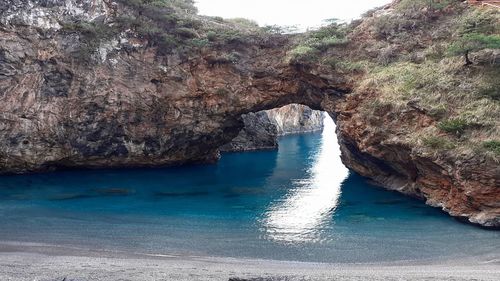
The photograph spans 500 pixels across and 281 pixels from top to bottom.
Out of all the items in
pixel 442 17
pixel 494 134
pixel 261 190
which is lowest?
pixel 261 190

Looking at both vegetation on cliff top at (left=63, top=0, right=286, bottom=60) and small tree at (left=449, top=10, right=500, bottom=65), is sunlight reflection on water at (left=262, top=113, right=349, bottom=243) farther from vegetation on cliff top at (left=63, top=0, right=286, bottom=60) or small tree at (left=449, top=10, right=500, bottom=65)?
vegetation on cliff top at (left=63, top=0, right=286, bottom=60)

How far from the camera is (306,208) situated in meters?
24.7

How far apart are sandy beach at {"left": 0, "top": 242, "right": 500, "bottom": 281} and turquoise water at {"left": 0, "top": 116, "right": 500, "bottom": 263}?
740 mm

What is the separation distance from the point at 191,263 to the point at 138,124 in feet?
71.4

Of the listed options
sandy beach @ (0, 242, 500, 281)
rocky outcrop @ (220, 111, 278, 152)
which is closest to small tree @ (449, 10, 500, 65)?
sandy beach @ (0, 242, 500, 281)

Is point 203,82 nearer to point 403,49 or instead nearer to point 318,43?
point 318,43

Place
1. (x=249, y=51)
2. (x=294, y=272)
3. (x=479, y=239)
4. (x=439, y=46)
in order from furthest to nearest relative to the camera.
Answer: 1. (x=249, y=51)
2. (x=439, y=46)
3. (x=479, y=239)
4. (x=294, y=272)

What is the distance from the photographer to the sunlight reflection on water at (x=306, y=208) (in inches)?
787

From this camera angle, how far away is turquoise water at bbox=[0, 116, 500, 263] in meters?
17.8

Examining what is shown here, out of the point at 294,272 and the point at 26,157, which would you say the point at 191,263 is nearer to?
the point at 294,272

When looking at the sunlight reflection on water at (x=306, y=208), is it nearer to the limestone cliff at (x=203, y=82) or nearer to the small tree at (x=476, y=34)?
the limestone cliff at (x=203, y=82)

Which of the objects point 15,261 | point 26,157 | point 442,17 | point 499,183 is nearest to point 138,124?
point 26,157

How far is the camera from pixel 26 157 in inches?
1319

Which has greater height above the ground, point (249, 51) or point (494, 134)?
point (249, 51)
